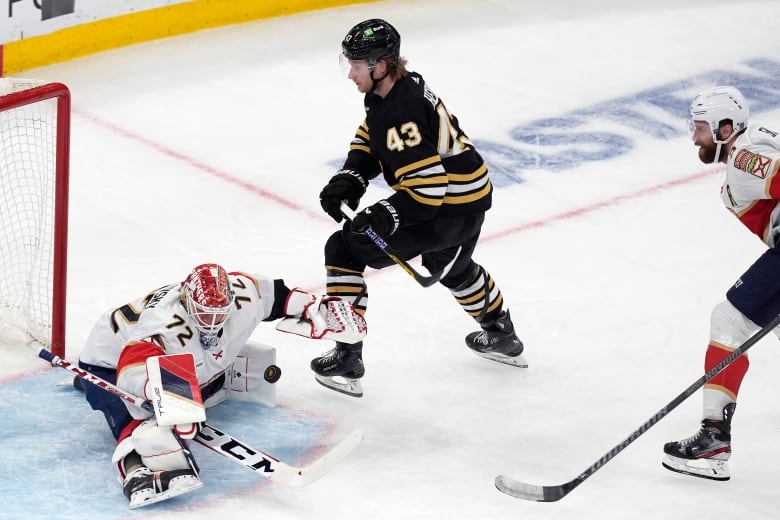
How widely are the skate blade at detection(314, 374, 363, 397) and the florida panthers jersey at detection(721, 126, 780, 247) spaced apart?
1.20 m

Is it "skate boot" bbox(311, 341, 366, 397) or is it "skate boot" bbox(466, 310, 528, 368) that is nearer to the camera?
"skate boot" bbox(311, 341, 366, 397)

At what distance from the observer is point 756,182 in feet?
11.6

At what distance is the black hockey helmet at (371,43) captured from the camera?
150 inches

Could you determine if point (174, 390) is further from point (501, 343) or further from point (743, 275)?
point (743, 275)

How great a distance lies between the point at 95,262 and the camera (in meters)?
4.98

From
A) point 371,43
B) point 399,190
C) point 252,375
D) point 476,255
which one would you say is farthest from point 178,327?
point 476,255

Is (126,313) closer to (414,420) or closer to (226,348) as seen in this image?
(226,348)

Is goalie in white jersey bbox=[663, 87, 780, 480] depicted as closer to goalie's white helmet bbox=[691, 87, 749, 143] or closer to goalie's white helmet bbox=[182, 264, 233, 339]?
goalie's white helmet bbox=[691, 87, 749, 143]

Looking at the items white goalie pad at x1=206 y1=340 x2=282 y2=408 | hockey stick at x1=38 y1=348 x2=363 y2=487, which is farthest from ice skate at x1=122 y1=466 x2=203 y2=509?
white goalie pad at x1=206 y1=340 x2=282 y2=408

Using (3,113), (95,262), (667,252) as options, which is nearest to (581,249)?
(667,252)

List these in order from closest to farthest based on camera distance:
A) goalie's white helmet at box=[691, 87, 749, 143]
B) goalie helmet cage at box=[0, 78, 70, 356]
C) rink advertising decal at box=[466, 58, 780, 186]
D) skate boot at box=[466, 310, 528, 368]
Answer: goalie's white helmet at box=[691, 87, 749, 143] < goalie helmet cage at box=[0, 78, 70, 356] < skate boot at box=[466, 310, 528, 368] < rink advertising decal at box=[466, 58, 780, 186]

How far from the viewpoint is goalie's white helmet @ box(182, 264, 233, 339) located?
11.6ft

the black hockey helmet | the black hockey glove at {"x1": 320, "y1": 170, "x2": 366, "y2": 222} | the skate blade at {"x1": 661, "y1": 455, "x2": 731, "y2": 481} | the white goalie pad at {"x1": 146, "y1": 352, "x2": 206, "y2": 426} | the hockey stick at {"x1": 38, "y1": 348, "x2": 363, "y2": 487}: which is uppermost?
the black hockey helmet

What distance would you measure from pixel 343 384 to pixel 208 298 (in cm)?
74
